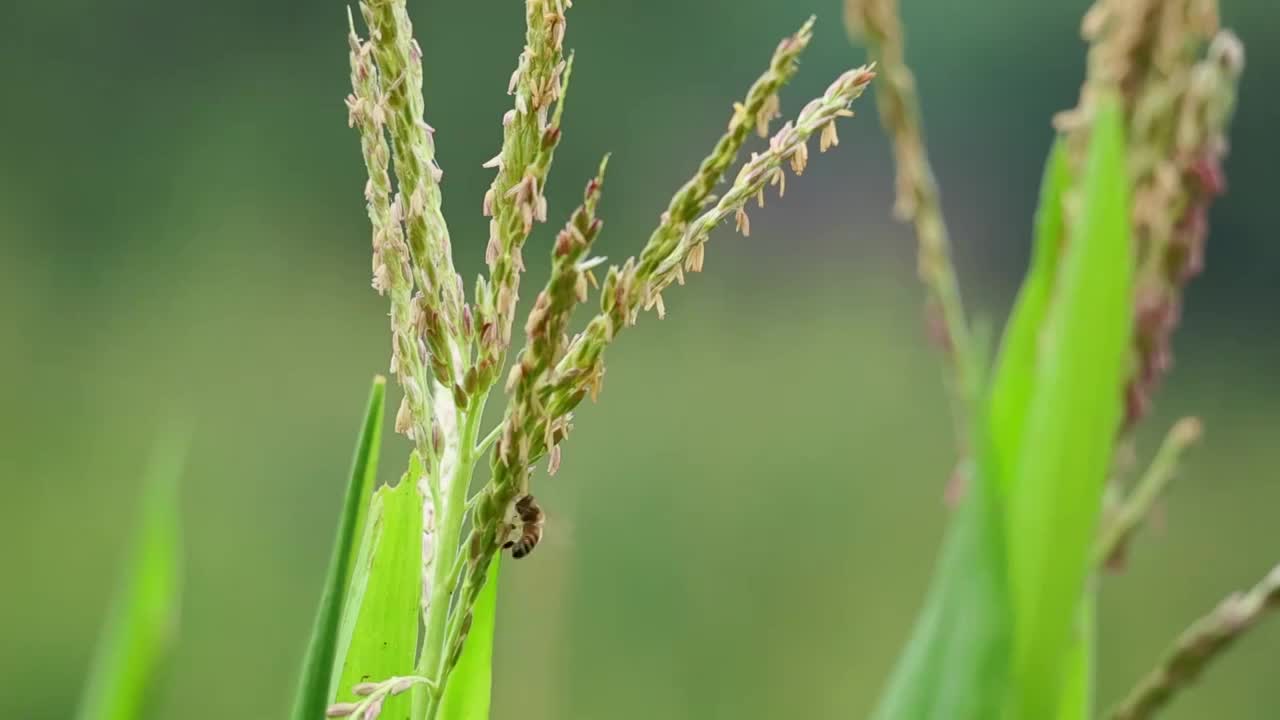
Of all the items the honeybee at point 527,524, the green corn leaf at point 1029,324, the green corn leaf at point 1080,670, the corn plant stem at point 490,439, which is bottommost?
the green corn leaf at point 1080,670

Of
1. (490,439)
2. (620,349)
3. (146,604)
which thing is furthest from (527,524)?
(620,349)

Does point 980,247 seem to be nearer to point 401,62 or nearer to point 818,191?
point 818,191

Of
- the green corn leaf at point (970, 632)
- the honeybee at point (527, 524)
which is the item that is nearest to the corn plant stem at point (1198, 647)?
the green corn leaf at point (970, 632)

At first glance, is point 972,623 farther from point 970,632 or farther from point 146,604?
point 146,604

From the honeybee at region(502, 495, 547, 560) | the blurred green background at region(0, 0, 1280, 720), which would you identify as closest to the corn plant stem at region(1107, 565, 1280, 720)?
the honeybee at region(502, 495, 547, 560)

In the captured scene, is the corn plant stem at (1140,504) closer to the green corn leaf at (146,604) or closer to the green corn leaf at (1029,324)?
the green corn leaf at (1029,324)

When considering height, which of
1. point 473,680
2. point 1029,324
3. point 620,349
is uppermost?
point 620,349

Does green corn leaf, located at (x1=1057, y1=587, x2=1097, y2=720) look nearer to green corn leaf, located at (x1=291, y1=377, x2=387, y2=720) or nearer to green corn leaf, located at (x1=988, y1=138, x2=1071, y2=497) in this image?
green corn leaf, located at (x1=988, y1=138, x2=1071, y2=497)
